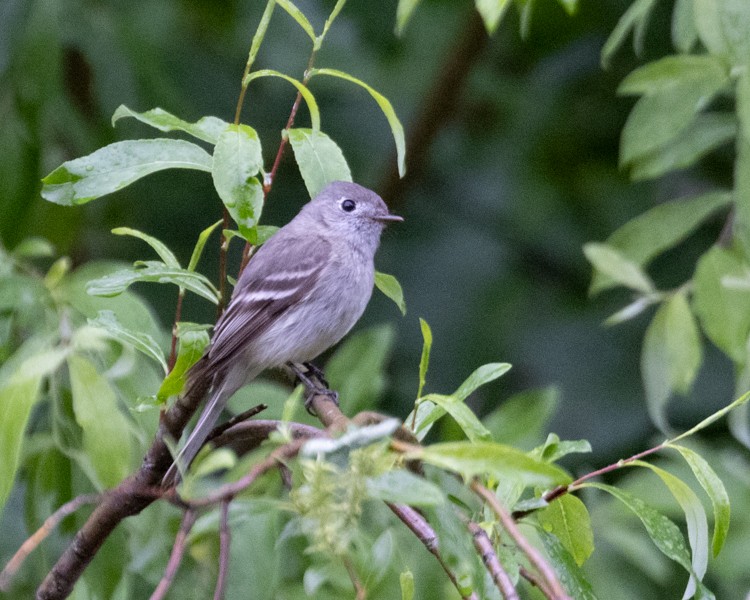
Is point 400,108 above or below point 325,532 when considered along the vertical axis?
below

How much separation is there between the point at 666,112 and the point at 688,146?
0.41 m

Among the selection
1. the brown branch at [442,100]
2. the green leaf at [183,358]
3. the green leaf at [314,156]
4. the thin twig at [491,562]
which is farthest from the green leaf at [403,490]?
the brown branch at [442,100]

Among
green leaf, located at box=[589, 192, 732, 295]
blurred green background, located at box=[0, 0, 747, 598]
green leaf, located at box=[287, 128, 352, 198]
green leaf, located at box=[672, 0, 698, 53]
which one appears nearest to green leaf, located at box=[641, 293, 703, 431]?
green leaf, located at box=[589, 192, 732, 295]

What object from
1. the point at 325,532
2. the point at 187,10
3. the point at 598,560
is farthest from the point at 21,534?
the point at 187,10

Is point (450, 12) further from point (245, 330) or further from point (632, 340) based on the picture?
point (245, 330)

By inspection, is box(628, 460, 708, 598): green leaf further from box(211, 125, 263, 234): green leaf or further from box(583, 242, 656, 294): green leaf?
box(583, 242, 656, 294): green leaf

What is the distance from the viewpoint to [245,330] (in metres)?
3.24

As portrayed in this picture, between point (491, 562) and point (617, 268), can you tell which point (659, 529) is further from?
point (617, 268)

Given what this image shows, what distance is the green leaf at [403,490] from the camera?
4.70 feet

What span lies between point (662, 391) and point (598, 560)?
29.3 inches

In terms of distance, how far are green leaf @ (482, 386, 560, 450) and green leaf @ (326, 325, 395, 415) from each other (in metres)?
0.38

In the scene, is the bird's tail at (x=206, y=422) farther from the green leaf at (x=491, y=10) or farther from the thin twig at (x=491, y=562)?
the green leaf at (x=491, y=10)

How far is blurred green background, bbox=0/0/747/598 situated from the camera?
4902mm

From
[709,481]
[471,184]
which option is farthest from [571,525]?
[471,184]
